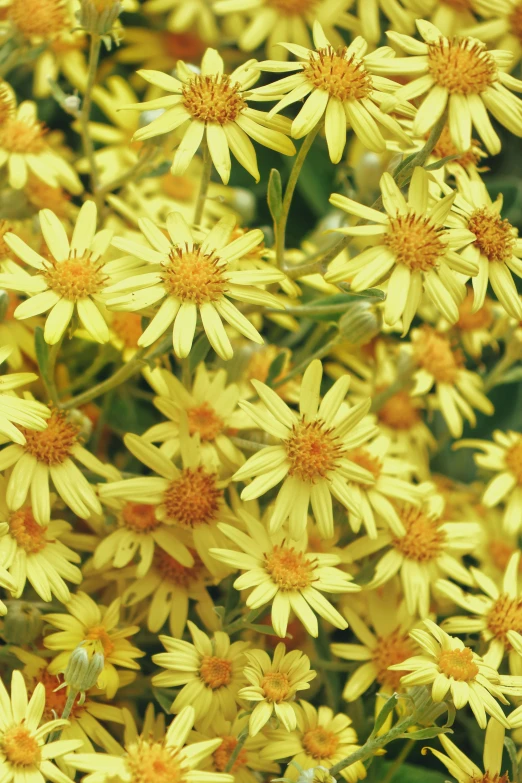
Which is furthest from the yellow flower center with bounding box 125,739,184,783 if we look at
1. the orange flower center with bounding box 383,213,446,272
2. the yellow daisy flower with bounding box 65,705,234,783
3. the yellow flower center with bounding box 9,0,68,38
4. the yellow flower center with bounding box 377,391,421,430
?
the yellow flower center with bounding box 9,0,68,38

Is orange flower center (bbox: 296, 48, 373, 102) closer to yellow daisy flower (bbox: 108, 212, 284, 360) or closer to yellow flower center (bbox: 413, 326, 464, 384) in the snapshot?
yellow daisy flower (bbox: 108, 212, 284, 360)

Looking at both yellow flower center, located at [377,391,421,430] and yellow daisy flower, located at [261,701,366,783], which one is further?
yellow flower center, located at [377,391,421,430]

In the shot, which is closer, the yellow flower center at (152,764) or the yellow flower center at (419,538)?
the yellow flower center at (152,764)

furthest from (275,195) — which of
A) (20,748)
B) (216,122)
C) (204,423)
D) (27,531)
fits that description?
(20,748)

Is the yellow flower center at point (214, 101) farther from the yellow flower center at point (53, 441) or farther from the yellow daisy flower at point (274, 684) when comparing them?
the yellow daisy flower at point (274, 684)

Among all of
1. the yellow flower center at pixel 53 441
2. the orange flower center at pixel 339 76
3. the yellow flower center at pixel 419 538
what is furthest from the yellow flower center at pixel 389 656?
the orange flower center at pixel 339 76

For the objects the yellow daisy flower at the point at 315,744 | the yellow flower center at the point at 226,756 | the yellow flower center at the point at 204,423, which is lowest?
the yellow flower center at the point at 226,756
